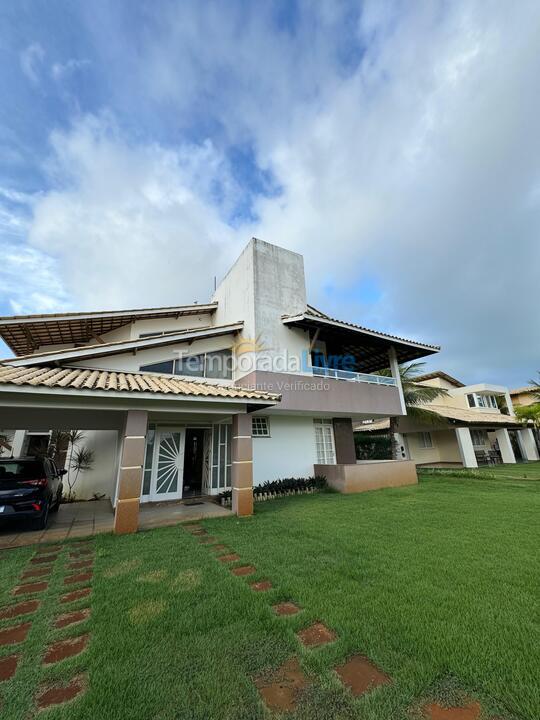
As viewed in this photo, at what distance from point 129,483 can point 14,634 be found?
11.7 ft

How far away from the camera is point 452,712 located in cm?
198

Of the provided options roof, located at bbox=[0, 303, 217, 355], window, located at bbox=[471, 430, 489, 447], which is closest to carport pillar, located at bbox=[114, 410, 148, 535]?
roof, located at bbox=[0, 303, 217, 355]

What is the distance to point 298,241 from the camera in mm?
14734

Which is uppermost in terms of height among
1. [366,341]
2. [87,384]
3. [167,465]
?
[366,341]

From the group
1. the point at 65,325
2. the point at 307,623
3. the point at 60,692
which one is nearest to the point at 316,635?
the point at 307,623

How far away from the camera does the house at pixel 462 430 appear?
69.9 feet

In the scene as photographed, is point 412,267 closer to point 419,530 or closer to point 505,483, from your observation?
point 505,483

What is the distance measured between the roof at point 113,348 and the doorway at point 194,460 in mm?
4082

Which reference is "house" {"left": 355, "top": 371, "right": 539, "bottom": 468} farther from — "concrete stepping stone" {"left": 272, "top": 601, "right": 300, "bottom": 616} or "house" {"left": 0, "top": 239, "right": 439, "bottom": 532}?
"concrete stepping stone" {"left": 272, "top": 601, "right": 300, "bottom": 616}

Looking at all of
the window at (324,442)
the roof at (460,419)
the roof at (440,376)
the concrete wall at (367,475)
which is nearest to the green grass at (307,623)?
the concrete wall at (367,475)

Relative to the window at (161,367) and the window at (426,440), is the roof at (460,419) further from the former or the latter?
the window at (161,367)

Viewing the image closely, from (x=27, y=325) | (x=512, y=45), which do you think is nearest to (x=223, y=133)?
(x=512, y=45)

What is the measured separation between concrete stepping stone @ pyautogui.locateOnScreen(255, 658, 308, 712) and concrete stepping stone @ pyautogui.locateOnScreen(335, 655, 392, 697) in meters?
0.32

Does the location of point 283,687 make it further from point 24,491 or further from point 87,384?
point 24,491
